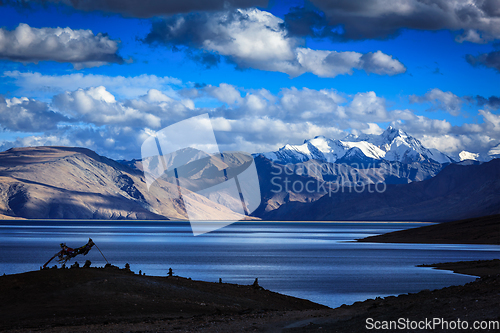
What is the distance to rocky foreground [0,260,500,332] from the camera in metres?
18.1

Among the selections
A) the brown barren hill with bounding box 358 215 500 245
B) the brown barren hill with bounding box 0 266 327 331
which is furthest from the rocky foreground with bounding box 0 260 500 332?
the brown barren hill with bounding box 358 215 500 245

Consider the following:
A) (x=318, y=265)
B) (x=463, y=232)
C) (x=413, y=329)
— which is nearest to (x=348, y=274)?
(x=318, y=265)

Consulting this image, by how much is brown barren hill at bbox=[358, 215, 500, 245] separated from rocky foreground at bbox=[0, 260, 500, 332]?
3564 inches

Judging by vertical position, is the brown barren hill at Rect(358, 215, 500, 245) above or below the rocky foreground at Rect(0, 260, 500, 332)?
above

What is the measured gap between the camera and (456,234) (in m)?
119

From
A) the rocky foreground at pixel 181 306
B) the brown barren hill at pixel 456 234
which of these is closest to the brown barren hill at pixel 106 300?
the rocky foreground at pixel 181 306

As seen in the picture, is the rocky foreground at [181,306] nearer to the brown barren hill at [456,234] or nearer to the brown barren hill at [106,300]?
the brown barren hill at [106,300]

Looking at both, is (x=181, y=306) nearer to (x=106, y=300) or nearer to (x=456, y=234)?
(x=106, y=300)

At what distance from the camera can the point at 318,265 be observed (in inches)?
2484

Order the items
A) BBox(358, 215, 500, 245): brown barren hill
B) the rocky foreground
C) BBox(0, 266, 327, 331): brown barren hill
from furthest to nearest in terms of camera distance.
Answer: BBox(358, 215, 500, 245): brown barren hill → BBox(0, 266, 327, 331): brown barren hill → the rocky foreground

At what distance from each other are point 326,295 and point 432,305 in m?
19.9

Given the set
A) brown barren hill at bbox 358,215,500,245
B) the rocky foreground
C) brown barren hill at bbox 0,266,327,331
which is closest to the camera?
the rocky foreground

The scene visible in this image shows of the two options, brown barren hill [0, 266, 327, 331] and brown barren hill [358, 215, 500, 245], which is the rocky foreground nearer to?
brown barren hill [0, 266, 327, 331]

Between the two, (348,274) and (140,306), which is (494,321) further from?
(348,274)
